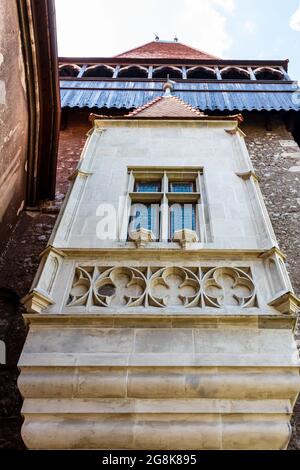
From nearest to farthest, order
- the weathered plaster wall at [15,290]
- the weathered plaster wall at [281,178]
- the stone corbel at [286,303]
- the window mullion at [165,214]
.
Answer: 1. the stone corbel at [286,303]
2. the weathered plaster wall at [15,290]
3. the window mullion at [165,214]
4. the weathered plaster wall at [281,178]

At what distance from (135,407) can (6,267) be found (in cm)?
381

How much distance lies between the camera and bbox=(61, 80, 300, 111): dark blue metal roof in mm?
10828

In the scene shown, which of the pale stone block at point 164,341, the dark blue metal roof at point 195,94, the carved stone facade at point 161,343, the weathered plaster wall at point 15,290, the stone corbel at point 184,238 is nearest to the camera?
the carved stone facade at point 161,343

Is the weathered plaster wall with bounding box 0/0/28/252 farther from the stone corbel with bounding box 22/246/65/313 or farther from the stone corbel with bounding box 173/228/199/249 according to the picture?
the stone corbel with bounding box 173/228/199/249

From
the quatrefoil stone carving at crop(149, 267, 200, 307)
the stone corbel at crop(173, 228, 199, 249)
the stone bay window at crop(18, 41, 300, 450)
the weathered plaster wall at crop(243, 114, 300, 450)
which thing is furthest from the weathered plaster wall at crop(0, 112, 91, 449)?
the weathered plaster wall at crop(243, 114, 300, 450)

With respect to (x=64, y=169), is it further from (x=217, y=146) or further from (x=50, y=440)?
(x=50, y=440)

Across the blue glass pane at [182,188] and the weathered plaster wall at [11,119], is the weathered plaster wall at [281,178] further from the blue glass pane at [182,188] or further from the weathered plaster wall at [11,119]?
the weathered plaster wall at [11,119]

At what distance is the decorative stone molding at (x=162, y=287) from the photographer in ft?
11.8

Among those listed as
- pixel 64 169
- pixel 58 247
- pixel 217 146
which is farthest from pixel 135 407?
pixel 64 169

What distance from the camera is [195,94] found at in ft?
38.6

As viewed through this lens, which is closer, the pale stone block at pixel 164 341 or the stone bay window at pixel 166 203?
the pale stone block at pixel 164 341

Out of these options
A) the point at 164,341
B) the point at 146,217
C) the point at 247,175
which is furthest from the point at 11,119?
the point at 164,341

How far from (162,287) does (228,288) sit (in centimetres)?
60

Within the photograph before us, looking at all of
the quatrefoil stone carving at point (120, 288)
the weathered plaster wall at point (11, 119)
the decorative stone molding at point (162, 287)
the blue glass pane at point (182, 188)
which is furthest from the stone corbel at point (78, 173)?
the quatrefoil stone carving at point (120, 288)
